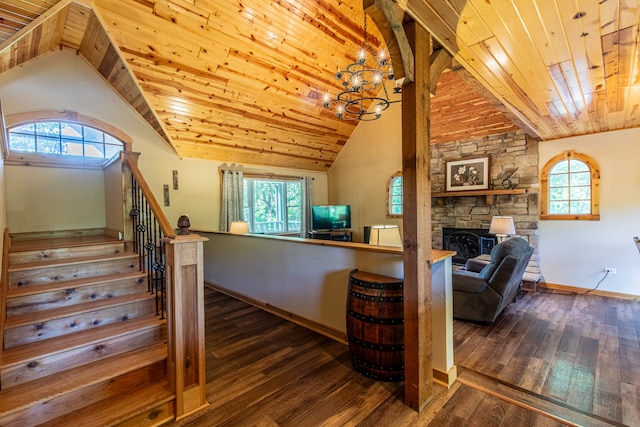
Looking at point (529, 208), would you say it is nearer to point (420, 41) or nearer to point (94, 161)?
point (420, 41)

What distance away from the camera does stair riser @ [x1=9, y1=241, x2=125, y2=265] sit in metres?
2.63

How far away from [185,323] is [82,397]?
0.74 meters

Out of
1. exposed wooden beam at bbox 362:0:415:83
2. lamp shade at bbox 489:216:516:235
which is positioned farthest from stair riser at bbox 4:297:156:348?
lamp shade at bbox 489:216:516:235

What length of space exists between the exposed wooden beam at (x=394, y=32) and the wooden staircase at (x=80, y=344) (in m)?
2.67

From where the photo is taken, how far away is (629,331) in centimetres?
313

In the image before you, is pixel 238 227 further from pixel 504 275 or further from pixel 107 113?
pixel 504 275

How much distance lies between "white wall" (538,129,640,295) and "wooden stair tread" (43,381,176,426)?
5944 millimetres

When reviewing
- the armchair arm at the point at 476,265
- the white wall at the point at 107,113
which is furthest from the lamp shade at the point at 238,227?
the armchair arm at the point at 476,265

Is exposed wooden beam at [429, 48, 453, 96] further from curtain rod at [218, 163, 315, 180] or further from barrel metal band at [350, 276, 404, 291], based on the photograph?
curtain rod at [218, 163, 315, 180]

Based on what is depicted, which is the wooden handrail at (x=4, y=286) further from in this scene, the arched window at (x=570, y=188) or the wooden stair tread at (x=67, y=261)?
the arched window at (x=570, y=188)

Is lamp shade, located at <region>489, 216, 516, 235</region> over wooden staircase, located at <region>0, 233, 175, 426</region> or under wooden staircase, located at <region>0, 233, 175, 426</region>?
over

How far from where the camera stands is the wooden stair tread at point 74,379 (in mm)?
1653

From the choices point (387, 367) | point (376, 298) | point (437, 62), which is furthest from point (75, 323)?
point (437, 62)

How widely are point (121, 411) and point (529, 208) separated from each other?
613cm
